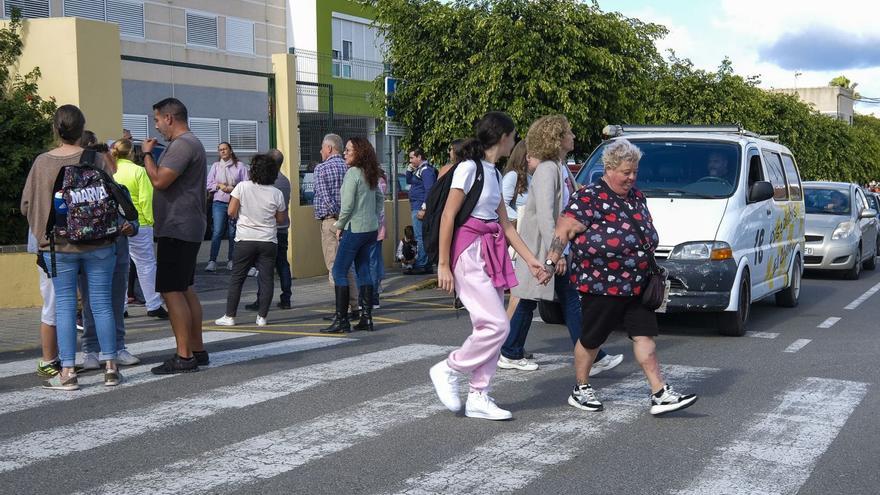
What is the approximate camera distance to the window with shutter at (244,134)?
2664 centimetres

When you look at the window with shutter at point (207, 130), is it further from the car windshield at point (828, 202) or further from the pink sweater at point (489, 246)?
the pink sweater at point (489, 246)

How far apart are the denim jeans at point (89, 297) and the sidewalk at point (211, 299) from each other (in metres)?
2.03

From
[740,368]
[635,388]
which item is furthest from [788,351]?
[635,388]

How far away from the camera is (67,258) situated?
7.20 metres

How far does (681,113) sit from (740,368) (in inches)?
1130

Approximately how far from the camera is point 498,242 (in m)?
6.57

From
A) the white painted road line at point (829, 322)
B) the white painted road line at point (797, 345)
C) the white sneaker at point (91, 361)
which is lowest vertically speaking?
the white painted road line at point (829, 322)

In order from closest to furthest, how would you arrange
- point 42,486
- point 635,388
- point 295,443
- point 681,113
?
point 42,486, point 295,443, point 635,388, point 681,113

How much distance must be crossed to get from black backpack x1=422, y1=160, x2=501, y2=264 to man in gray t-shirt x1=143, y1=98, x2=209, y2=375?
1.98 metres

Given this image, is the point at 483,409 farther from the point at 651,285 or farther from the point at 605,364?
the point at 605,364

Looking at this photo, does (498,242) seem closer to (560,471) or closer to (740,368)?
(560,471)

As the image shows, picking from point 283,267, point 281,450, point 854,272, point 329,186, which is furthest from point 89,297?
point 854,272

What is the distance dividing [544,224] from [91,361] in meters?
3.58

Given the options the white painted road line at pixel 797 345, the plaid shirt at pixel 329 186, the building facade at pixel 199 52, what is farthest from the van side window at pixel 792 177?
the building facade at pixel 199 52
